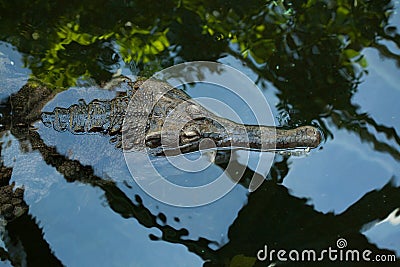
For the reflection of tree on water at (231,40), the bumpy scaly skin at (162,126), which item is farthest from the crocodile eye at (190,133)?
the reflection of tree on water at (231,40)

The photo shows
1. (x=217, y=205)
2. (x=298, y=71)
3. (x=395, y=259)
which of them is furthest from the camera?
(x=298, y=71)

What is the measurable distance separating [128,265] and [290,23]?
1624 millimetres

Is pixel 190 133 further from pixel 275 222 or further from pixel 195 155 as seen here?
pixel 275 222

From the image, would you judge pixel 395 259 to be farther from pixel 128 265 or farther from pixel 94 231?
pixel 94 231

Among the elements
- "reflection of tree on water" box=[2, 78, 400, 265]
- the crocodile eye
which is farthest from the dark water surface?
the crocodile eye

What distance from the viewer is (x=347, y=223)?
2.19 metres

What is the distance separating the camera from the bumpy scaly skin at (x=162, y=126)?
7.42 ft

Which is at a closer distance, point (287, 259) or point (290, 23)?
point (287, 259)

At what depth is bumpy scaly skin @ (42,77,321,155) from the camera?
2.26 meters

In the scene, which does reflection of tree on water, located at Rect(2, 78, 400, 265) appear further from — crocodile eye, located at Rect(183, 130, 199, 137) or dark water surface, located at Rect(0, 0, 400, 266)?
crocodile eye, located at Rect(183, 130, 199, 137)

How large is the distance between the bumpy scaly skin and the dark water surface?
0.07 meters

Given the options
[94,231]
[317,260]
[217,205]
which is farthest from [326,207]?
[94,231]

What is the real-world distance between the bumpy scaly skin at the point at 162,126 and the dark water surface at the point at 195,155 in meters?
0.07

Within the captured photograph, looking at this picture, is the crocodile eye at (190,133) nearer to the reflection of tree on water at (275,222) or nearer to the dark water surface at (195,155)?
the dark water surface at (195,155)
